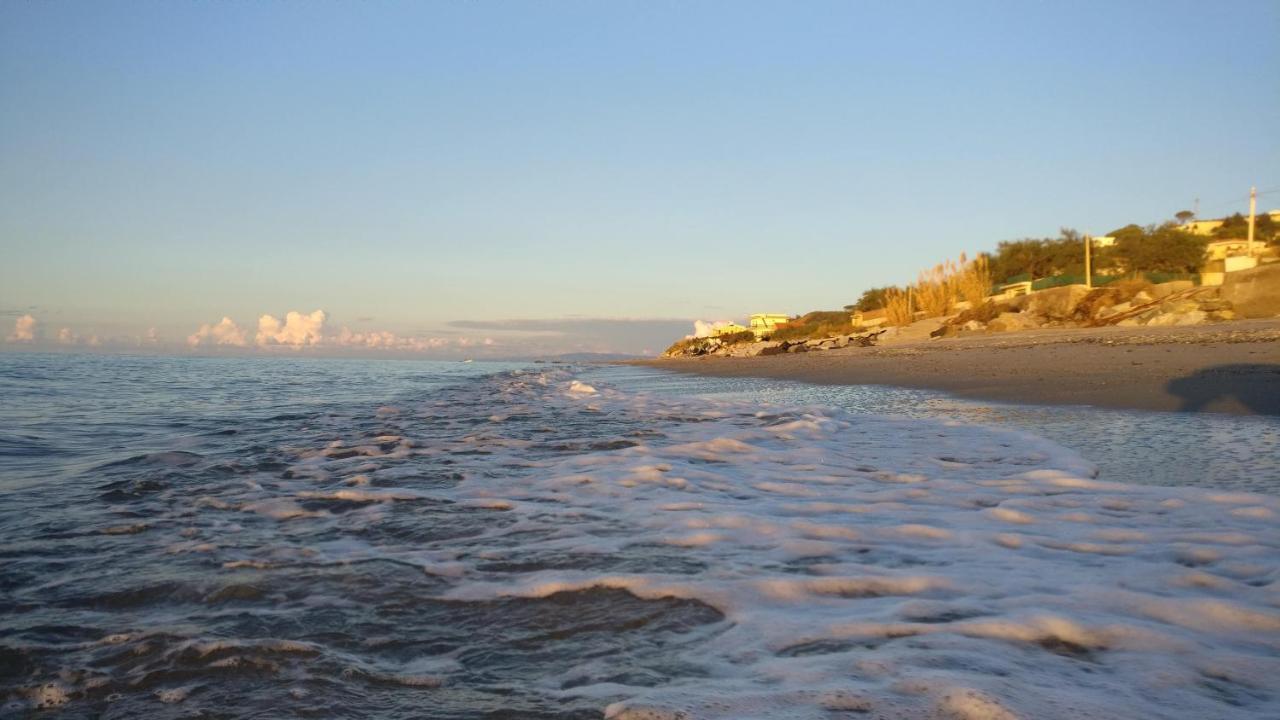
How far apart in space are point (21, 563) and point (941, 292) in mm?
25925

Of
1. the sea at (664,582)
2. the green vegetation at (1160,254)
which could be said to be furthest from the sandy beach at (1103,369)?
the green vegetation at (1160,254)

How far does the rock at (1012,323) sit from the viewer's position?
63.3 ft

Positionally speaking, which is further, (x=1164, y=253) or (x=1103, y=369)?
(x=1164, y=253)

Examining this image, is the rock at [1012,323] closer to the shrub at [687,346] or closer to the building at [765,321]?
the shrub at [687,346]

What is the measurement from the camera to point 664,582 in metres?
2.26

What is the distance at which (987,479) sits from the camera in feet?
12.2

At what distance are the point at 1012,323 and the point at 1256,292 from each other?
5396 mm

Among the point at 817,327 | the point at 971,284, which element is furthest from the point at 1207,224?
the point at 971,284

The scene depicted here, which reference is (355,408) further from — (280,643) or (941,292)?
(941,292)

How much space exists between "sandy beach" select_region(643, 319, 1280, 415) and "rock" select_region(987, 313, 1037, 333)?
2734mm

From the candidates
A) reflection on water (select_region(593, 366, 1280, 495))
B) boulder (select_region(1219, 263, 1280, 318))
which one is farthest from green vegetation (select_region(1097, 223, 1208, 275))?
reflection on water (select_region(593, 366, 1280, 495))

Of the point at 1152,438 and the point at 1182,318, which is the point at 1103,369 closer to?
the point at 1152,438

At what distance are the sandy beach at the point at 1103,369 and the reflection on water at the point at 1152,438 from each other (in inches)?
19.9

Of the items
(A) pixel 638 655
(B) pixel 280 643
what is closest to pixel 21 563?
(B) pixel 280 643
